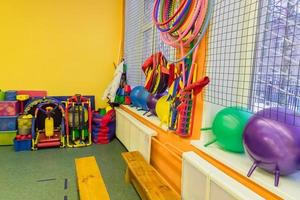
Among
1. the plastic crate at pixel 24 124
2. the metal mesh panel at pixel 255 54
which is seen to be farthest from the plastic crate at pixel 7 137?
the metal mesh panel at pixel 255 54

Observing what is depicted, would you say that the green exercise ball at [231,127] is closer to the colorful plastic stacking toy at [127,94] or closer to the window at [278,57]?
the window at [278,57]

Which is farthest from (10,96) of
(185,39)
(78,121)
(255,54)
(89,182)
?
(255,54)

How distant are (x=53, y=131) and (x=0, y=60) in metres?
1.51

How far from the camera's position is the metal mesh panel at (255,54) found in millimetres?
1361

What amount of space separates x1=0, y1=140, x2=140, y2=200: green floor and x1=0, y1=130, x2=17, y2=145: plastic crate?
122 millimetres

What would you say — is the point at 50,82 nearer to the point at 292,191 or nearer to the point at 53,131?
the point at 53,131

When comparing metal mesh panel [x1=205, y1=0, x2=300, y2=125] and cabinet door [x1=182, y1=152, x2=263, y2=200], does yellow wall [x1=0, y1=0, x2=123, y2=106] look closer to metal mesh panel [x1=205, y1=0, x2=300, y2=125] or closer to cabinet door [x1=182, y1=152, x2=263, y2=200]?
metal mesh panel [x1=205, y1=0, x2=300, y2=125]

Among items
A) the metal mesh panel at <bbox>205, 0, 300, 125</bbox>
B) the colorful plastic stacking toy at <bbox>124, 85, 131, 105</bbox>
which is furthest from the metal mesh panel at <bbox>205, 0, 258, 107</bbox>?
the colorful plastic stacking toy at <bbox>124, 85, 131, 105</bbox>

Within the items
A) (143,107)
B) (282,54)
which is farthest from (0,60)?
(282,54)

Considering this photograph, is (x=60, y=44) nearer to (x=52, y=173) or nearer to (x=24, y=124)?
(x=24, y=124)

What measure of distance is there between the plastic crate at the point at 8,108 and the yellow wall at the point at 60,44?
478 mm

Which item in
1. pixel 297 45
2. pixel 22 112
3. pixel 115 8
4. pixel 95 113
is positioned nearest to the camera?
pixel 297 45

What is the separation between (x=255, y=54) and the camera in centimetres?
167

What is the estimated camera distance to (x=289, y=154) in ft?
A: 3.87
